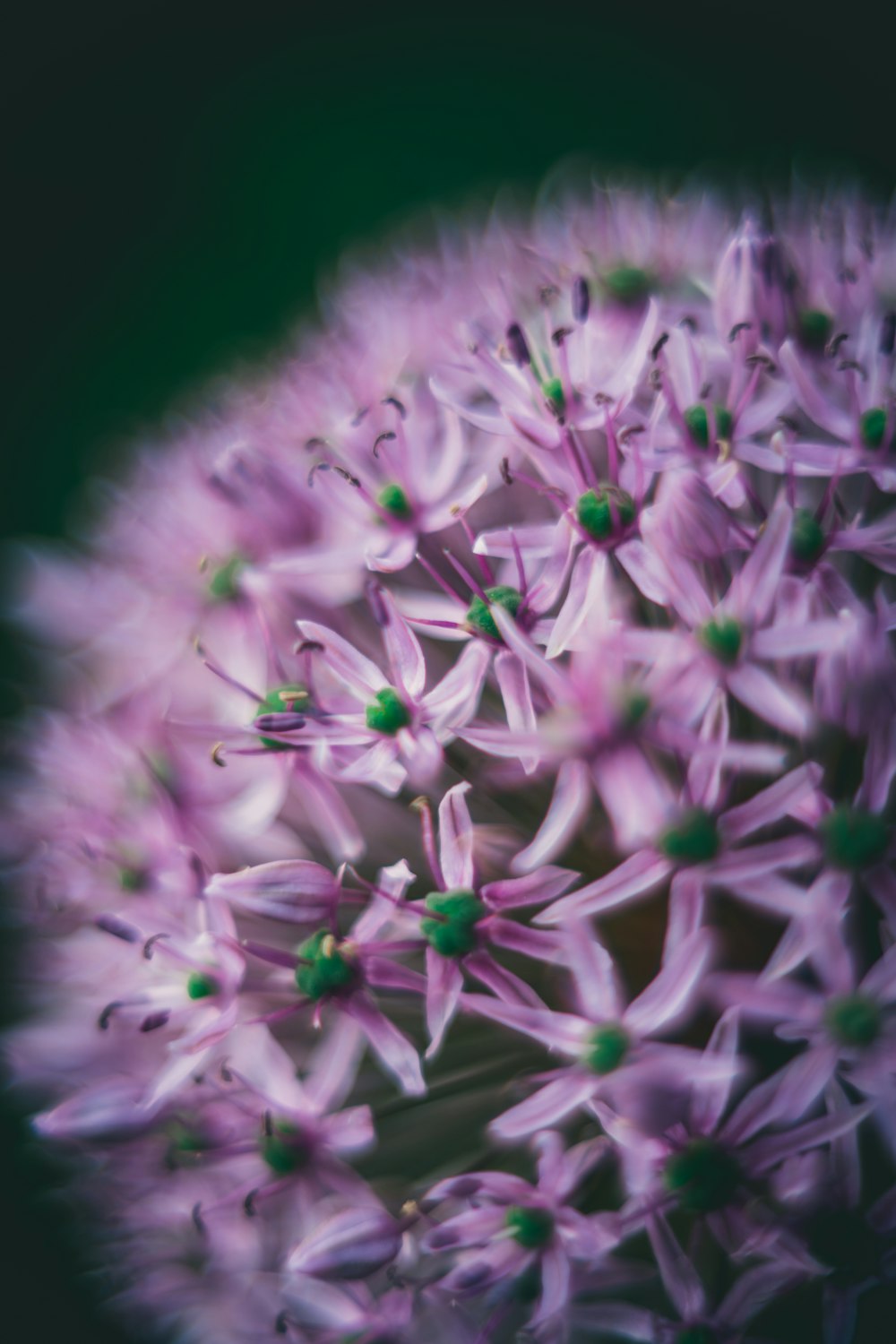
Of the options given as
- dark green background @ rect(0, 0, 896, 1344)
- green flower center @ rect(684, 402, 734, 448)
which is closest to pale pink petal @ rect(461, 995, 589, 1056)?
green flower center @ rect(684, 402, 734, 448)

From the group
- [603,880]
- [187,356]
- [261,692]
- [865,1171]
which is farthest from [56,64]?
[865,1171]

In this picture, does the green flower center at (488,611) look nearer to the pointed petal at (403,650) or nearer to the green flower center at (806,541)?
the pointed petal at (403,650)

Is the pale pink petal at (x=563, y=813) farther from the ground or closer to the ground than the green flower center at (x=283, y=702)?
closer to the ground

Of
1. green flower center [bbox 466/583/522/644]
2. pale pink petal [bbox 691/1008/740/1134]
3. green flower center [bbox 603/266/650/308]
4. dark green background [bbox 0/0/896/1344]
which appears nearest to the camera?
pale pink petal [bbox 691/1008/740/1134]

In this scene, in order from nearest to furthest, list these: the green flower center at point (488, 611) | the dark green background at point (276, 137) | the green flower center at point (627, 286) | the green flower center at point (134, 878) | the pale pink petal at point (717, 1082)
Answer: the pale pink petal at point (717, 1082)
the green flower center at point (488, 611)
the green flower center at point (134, 878)
the green flower center at point (627, 286)
the dark green background at point (276, 137)

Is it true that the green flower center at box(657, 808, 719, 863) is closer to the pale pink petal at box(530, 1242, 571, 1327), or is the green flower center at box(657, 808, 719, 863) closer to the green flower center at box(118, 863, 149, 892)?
the pale pink petal at box(530, 1242, 571, 1327)

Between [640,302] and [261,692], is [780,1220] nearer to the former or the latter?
[261,692]

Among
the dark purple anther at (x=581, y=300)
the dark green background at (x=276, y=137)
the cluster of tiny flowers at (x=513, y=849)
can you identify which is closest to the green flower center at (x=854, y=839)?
the cluster of tiny flowers at (x=513, y=849)
